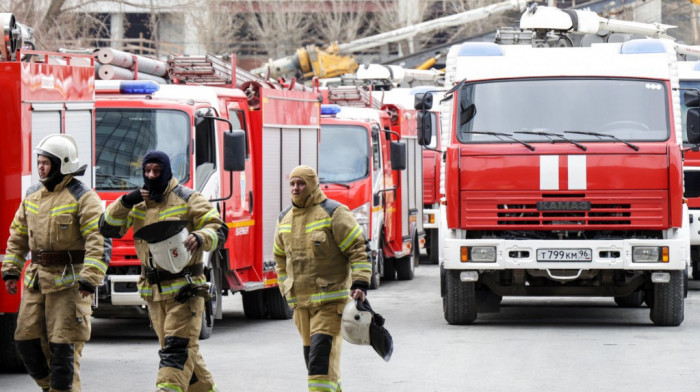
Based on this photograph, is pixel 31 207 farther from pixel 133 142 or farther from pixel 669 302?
pixel 669 302

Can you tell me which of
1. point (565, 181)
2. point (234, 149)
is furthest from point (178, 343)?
point (565, 181)

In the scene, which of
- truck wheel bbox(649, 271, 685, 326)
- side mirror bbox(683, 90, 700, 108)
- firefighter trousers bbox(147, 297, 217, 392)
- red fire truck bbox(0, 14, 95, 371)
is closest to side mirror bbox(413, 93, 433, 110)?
side mirror bbox(683, 90, 700, 108)

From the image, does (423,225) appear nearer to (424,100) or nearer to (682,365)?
(424,100)

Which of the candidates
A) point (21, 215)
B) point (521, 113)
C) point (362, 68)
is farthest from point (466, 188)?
point (362, 68)

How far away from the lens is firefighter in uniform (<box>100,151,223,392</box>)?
9.05 meters

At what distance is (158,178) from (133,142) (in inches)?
191

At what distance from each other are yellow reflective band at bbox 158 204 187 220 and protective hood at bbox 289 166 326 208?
0.70 meters

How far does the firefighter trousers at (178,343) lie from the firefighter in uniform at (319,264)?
628mm

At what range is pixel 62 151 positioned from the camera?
373 inches

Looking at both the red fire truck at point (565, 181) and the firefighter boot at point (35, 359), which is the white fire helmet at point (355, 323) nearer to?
the firefighter boot at point (35, 359)

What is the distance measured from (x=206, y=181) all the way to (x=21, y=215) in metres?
4.56

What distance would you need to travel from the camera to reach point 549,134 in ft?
47.8

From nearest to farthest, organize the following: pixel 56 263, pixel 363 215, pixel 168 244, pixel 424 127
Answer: pixel 168 244 → pixel 56 263 → pixel 424 127 → pixel 363 215

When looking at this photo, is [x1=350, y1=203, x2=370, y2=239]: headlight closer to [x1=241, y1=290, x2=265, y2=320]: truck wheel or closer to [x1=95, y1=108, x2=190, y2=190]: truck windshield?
[x1=241, y1=290, x2=265, y2=320]: truck wheel
